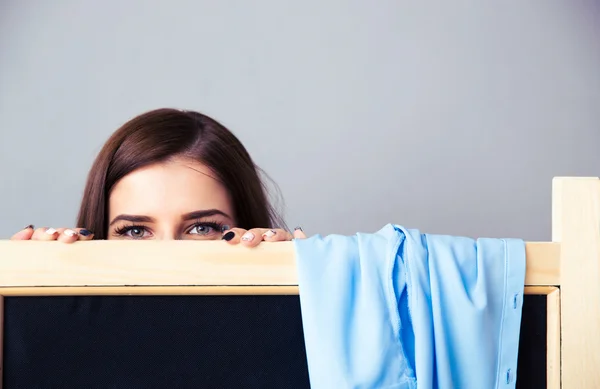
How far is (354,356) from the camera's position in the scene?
103 centimetres

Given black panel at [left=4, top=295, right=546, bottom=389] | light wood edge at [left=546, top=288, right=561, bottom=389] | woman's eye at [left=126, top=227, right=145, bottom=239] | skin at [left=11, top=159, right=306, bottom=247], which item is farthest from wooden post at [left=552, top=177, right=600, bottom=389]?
woman's eye at [left=126, top=227, right=145, bottom=239]

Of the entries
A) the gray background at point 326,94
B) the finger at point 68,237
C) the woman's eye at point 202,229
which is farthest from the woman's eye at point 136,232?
the gray background at point 326,94

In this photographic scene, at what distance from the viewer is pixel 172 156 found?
1.62m

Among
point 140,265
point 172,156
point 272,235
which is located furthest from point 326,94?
point 140,265

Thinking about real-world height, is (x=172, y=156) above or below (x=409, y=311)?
above

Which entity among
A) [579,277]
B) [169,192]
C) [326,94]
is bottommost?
[579,277]

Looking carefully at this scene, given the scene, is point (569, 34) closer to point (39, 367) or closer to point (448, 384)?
point (448, 384)

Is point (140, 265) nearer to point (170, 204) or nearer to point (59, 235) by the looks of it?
point (59, 235)

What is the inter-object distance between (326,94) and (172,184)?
3.40 ft

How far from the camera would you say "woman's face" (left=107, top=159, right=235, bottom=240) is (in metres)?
1.49

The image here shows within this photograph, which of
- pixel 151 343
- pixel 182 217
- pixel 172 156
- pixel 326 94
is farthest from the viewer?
pixel 326 94

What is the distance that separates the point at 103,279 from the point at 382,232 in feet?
1.32

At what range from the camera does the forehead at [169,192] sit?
1.49m

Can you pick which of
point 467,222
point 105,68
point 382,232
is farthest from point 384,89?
point 382,232
